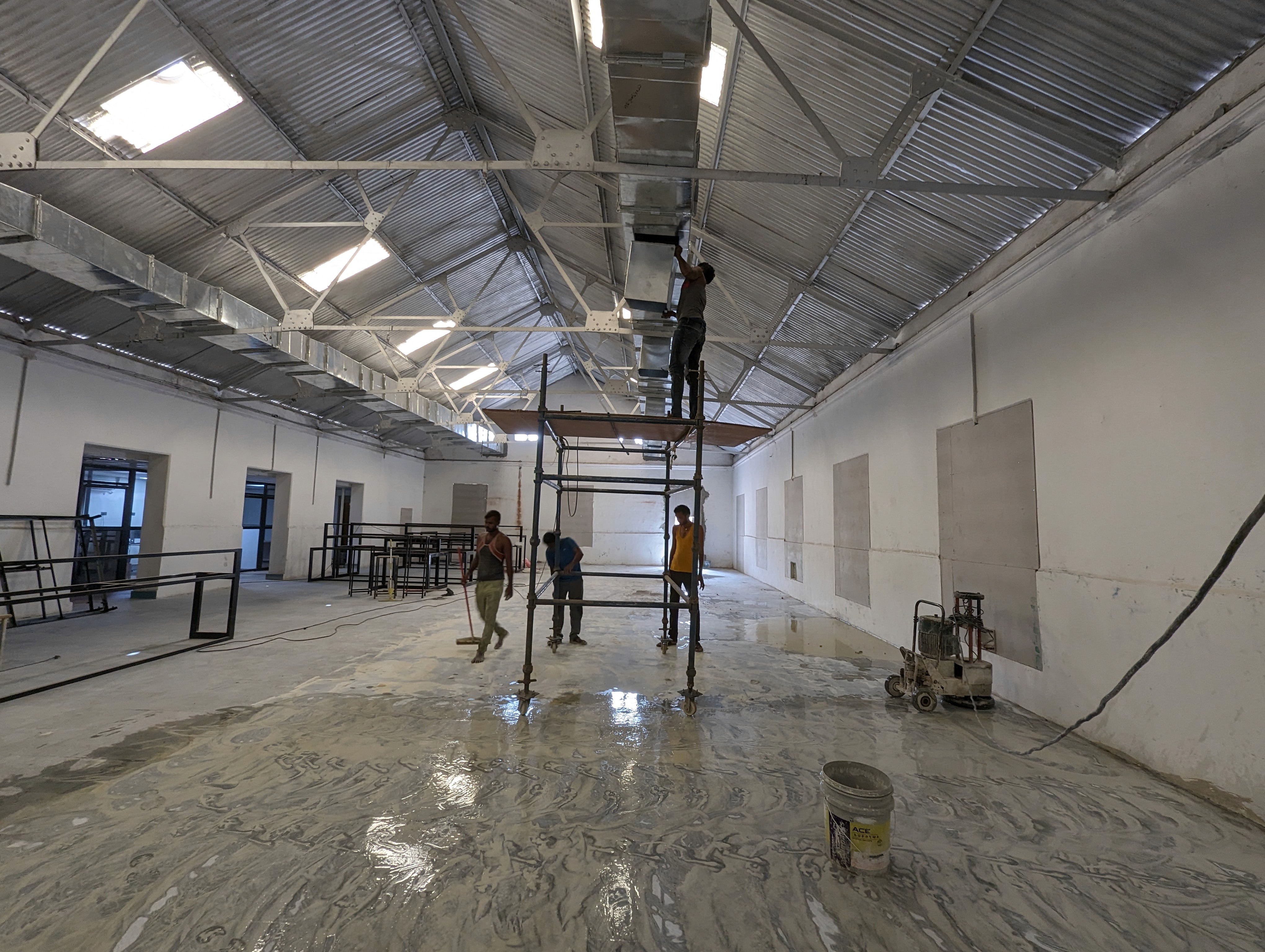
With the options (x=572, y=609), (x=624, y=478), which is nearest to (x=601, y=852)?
(x=624, y=478)

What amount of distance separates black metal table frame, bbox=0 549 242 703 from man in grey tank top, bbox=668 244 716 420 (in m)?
5.01

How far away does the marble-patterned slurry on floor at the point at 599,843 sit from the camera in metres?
2.29

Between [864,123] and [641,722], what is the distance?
5.57 m

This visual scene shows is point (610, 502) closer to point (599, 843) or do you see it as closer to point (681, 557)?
point (681, 557)

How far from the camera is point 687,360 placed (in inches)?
222

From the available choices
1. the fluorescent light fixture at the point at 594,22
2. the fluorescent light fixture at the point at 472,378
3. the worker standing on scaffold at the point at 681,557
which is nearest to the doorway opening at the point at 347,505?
the fluorescent light fixture at the point at 472,378

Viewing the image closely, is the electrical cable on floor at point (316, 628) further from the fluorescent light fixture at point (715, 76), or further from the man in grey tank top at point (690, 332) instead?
the fluorescent light fixture at point (715, 76)

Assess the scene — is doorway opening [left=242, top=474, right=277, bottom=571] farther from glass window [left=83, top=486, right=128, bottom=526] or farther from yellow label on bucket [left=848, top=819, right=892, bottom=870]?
yellow label on bucket [left=848, top=819, right=892, bottom=870]

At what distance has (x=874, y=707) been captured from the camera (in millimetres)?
5172

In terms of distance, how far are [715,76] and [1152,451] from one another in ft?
16.2

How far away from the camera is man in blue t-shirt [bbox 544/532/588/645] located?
699 centimetres

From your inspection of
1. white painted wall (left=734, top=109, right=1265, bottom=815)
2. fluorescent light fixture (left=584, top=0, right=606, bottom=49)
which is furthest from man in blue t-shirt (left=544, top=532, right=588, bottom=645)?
fluorescent light fixture (left=584, top=0, right=606, bottom=49)

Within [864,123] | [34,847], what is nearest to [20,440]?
[34,847]

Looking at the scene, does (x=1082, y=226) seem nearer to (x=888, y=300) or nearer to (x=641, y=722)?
(x=888, y=300)
